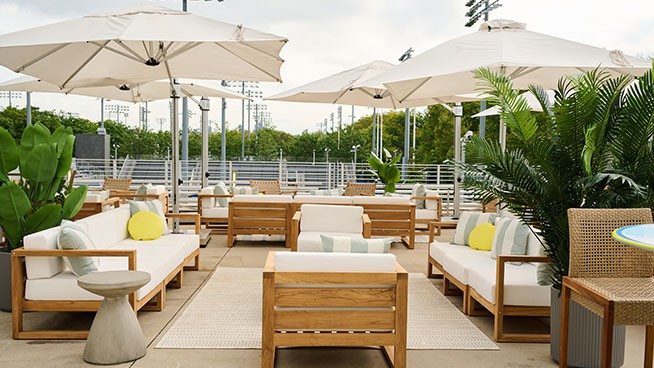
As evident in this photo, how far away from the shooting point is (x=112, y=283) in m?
3.96

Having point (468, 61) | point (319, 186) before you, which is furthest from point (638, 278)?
point (319, 186)

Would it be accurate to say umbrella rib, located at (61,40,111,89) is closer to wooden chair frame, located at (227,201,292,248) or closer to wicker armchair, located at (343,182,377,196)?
wooden chair frame, located at (227,201,292,248)

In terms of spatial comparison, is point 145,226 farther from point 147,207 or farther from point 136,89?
point 136,89

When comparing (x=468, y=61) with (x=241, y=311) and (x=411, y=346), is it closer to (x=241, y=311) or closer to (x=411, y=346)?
(x=411, y=346)

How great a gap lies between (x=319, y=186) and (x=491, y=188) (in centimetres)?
1451

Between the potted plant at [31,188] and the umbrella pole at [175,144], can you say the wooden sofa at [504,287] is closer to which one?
the potted plant at [31,188]

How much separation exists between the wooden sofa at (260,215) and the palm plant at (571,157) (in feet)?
15.9

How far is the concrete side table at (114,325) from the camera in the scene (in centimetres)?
394

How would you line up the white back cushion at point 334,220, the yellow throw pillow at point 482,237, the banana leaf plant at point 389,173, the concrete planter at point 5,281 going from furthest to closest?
the banana leaf plant at point 389,173 < the white back cushion at point 334,220 < the yellow throw pillow at point 482,237 < the concrete planter at point 5,281

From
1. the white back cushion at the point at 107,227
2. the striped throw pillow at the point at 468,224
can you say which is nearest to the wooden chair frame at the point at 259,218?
the white back cushion at the point at 107,227

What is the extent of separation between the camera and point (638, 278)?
3689mm

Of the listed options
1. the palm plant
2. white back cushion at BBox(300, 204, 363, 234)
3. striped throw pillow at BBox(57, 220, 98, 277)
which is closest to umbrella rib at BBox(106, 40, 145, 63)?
white back cushion at BBox(300, 204, 363, 234)

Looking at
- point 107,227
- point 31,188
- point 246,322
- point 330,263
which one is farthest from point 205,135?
point 330,263

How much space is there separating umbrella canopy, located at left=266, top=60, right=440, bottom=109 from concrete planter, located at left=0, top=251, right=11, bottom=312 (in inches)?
190
